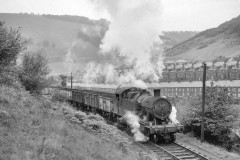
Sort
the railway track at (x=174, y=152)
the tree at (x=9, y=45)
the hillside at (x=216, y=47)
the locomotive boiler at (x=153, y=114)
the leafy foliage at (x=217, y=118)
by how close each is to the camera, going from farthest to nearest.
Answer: the hillside at (x=216, y=47) → the leafy foliage at (x=217, y=118) → the locomotive boiler at (x=153, y=114) → the railway track at (x=174, y=152) → the tree at (x=9, y=45)

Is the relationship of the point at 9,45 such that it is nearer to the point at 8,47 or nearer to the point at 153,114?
the point at 8,47

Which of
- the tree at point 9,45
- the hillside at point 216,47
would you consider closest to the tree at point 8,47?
the tree at point 9,45

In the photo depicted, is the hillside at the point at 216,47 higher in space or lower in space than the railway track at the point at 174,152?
higher

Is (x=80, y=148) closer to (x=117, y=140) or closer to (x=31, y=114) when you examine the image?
(x=31, y=114)

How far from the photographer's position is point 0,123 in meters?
11.1

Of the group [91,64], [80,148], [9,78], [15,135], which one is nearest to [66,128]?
[80,148]

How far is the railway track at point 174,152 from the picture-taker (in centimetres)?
1525

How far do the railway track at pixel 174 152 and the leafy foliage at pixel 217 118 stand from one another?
232 inches

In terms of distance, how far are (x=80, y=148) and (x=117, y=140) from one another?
514cm

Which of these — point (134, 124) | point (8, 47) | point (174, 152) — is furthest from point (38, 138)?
point (134, 124)

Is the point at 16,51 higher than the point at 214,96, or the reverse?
the point at 16,51

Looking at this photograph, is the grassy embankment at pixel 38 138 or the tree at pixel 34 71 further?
the tree at pixel 34 71

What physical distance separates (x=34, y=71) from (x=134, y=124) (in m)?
13.8

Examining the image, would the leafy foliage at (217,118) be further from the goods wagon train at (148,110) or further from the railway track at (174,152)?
the railway track at (174,152)
